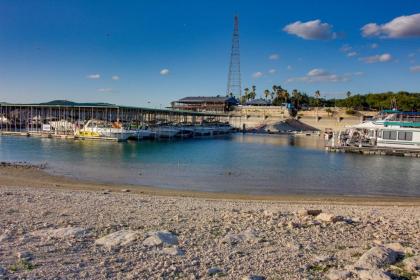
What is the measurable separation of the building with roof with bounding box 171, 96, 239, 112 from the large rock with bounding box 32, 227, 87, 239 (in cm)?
16191

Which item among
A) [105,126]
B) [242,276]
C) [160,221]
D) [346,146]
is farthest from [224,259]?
[105,126]

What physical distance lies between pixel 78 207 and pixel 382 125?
56.8 metres

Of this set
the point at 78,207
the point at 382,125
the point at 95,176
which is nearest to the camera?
the point at 78,207

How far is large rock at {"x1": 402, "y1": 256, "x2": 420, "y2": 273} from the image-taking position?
781cm

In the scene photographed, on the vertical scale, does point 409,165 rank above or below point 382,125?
below

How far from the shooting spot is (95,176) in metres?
32.0

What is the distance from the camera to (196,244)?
950cm

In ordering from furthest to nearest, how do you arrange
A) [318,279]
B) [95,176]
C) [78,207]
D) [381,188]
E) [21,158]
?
[21,158] < [95,176] < [381,188] < [78,207] < [318,279]

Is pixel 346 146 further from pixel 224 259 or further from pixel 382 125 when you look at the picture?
pixel 224 259

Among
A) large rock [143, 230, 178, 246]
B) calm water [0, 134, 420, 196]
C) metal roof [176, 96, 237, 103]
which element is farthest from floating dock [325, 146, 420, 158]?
metal roof [176, 96, 237, 103]

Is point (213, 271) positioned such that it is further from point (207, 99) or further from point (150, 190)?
point (207, 99)

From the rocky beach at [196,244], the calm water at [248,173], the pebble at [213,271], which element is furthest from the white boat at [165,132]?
the pebble at [213,271]

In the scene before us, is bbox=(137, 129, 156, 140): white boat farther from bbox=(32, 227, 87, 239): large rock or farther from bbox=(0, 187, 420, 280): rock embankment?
bbox=(32, 227, 87, 239): large rock

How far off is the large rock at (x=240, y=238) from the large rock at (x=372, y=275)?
2.88 meters
